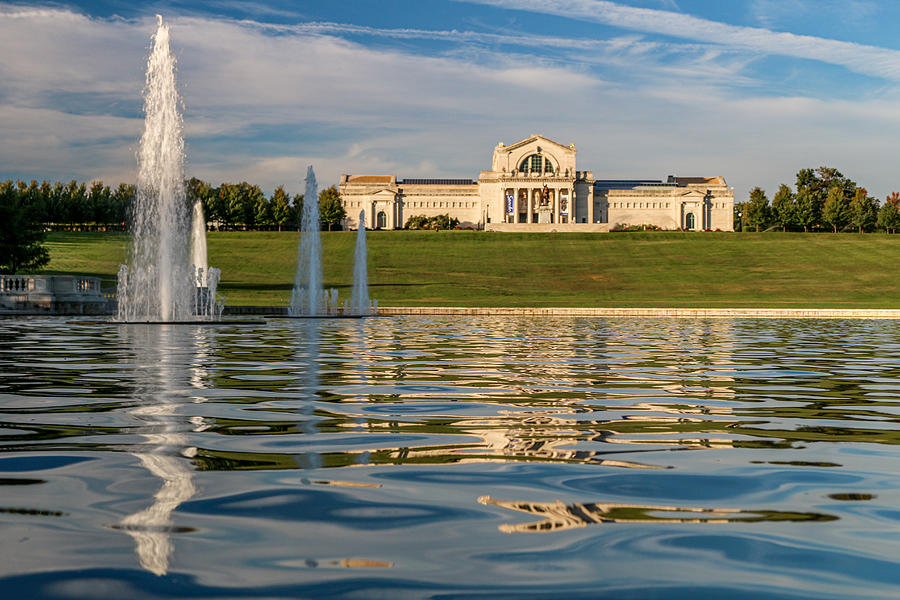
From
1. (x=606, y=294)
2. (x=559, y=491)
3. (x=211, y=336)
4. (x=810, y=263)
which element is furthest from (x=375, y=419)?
(x=810, y=263)

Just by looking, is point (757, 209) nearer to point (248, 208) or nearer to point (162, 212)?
point (248, 208)

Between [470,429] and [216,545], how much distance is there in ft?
12.9

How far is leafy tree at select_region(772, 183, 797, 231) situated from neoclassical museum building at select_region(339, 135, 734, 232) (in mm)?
13479

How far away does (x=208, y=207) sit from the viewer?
124m

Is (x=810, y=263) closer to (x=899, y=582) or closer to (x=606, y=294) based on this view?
(x=606, y=294)

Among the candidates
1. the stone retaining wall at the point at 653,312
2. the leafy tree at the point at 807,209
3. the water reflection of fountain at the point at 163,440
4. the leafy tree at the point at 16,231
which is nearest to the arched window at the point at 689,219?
the leafy tree at the point at 807,209

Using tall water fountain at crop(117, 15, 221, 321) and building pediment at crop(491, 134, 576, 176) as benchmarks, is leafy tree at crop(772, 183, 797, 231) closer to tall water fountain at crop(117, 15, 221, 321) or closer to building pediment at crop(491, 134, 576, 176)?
building pediment at crop(491, 134, 576, 176)

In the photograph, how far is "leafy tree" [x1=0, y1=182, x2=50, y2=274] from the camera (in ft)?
148

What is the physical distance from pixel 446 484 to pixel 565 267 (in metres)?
70.6

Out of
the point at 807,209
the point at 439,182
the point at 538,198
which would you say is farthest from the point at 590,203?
the point at 807,209

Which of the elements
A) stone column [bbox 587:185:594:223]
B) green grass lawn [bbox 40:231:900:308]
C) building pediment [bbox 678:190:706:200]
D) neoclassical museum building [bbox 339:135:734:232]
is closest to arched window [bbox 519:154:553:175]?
neoclassical museum building [bbox 339:135:734:232]

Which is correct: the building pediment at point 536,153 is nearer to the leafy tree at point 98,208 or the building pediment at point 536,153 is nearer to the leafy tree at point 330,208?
the leafy tree at point 330,208

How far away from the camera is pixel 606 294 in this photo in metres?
59.2

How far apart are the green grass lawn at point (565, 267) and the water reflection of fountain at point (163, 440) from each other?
31180 millimetres
